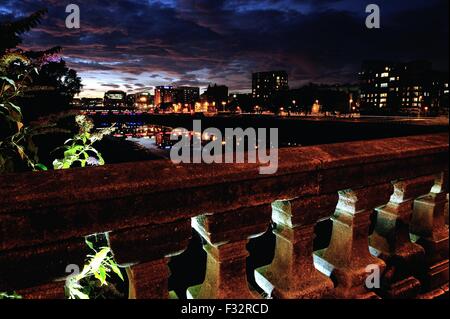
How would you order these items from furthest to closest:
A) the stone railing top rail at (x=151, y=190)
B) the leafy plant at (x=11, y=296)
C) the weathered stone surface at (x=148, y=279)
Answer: the weathered stone surface at (x=148, y=279) → the leafy plant at (x=11, y=296) → the stone railing top rail at (x=151, y=190)

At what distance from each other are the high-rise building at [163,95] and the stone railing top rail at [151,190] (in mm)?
169222

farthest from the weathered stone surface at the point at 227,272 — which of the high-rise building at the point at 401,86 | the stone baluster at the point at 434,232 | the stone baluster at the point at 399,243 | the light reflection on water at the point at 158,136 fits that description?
the high-rise building at the point at 401,86

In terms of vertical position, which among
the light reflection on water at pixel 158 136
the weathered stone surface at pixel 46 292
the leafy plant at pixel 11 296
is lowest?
the light reflection on water at pixel 158 136

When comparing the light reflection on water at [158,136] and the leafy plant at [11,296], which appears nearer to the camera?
the leafy plant at [11,296]

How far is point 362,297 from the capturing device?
7.07 ft

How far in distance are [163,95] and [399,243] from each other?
574 feet

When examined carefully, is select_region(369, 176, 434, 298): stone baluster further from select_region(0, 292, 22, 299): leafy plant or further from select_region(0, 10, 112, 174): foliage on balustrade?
select_region(0, 292, 22, 299): leafy plant

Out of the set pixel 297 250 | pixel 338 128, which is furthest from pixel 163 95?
pixel 297 250

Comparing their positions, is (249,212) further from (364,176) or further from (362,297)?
(362,297)

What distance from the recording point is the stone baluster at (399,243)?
238 cm

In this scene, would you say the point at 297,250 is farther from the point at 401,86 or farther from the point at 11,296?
the point at 401,86

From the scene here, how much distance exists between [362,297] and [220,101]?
5837 inches

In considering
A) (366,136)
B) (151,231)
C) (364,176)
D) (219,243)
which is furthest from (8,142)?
(366,136)

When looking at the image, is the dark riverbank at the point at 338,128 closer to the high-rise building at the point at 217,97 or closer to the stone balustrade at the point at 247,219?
the stone balustrade at the point at 247,219
